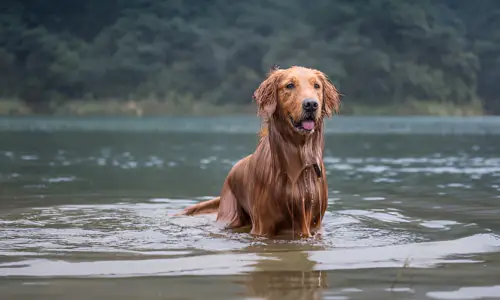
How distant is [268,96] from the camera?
9547 millimetres

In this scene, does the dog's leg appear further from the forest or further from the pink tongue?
the forest

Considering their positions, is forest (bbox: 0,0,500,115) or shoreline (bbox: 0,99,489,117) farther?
forest (bbox: 0,0,500,115)

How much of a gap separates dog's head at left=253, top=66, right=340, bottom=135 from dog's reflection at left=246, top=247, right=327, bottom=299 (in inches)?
54.0

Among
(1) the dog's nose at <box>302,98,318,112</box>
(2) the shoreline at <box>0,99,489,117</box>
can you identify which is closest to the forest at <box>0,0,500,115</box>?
(2) the shoreline at <box>0,99,489,117</box>

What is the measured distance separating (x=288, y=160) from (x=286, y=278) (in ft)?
7.12

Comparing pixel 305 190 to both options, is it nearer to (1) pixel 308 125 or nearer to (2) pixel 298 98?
(1) pixel 308 125

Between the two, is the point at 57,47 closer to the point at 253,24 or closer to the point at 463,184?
the point at 253,24

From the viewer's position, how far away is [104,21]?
167m

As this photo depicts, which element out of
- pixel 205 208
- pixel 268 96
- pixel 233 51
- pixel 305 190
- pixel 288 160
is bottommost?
pixel 205 208

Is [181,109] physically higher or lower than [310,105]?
higher

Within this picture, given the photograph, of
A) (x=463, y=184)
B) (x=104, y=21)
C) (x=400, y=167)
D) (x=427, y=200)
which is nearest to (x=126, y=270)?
(x=427, y=200)

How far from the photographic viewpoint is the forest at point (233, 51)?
138m

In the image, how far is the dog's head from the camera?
30.0 feet

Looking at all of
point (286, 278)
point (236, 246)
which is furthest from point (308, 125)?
point (286, 278)
